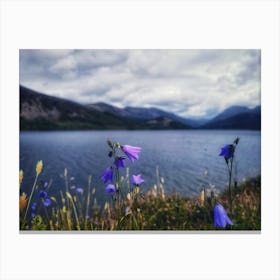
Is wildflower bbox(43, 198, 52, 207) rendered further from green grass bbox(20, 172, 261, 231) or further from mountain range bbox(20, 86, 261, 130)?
mountain range bbox(20, 86, 261, 130)

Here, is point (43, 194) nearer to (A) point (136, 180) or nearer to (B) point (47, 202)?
(B) point (47, 202)

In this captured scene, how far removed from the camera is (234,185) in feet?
8.77

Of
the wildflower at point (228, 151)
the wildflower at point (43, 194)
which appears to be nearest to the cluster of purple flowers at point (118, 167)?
the wildflower at point (43, 194)

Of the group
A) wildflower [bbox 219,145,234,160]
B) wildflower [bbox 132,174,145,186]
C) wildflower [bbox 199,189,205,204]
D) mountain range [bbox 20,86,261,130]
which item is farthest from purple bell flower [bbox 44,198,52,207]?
wildflower [bbox 219,145,234,160]

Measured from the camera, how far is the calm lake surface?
265cm

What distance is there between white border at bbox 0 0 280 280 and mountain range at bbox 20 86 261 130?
163mm

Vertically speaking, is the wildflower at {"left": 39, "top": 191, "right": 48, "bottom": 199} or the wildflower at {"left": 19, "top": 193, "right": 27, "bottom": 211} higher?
the wildflower at {"left": 39, "top": 191, "right": 48, "bottom": 199}
